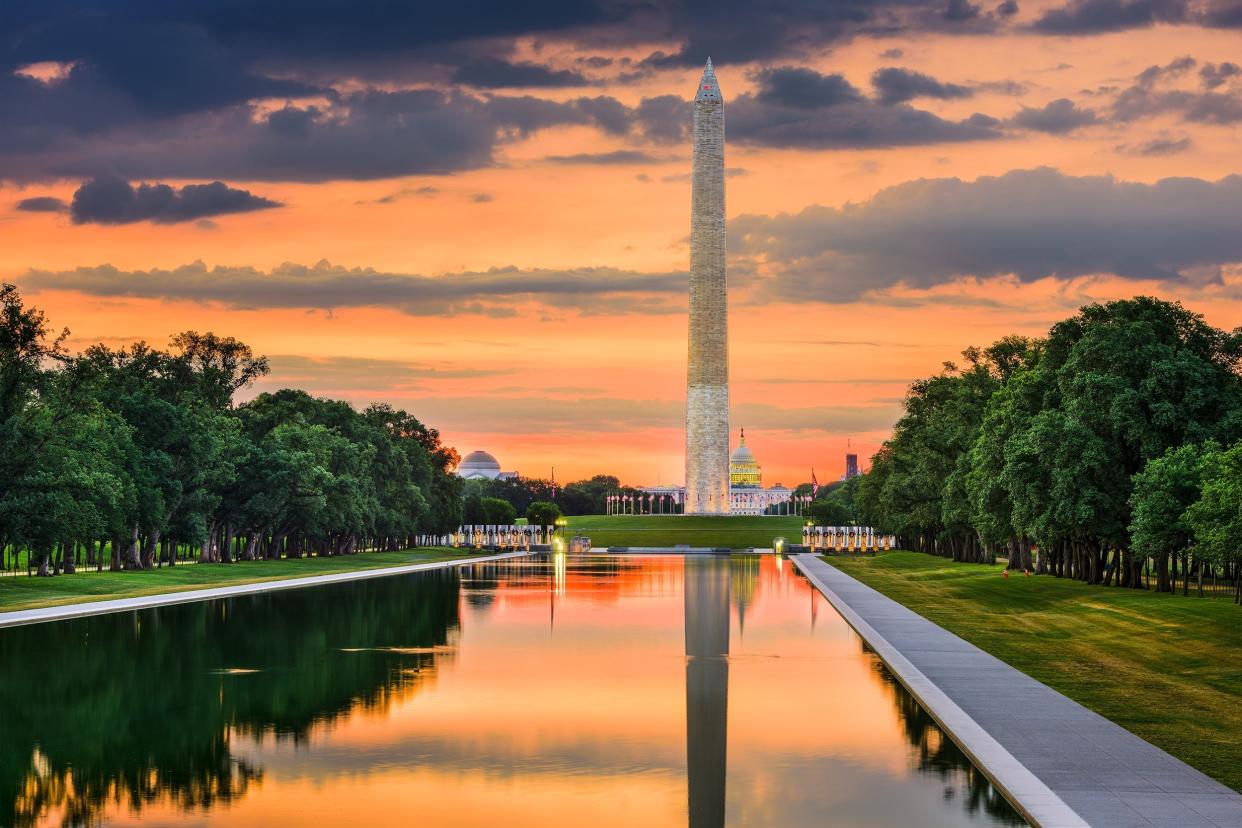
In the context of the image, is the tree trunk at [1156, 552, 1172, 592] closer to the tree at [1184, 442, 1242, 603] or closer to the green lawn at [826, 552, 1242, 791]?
the green lawn at [826, 552, 1242, 791]

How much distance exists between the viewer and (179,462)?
221 ft

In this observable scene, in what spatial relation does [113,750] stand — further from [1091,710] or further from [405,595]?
[405,595]

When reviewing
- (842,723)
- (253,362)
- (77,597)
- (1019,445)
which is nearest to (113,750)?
(842,723)

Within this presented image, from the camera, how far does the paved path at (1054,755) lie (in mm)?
12633

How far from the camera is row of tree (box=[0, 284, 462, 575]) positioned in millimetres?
48469

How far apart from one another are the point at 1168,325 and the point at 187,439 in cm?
4151

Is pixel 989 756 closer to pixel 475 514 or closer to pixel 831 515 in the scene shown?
pixel 475 514

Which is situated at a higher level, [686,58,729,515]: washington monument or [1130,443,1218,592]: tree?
[686,58,729,515]: washington monument

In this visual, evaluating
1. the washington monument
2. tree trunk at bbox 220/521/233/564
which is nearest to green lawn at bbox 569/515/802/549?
the washington monument

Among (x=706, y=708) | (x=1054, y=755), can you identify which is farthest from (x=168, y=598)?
(x=1054, y=755)

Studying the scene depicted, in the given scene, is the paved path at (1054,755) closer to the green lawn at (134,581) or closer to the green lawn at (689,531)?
the green lawn at (134,581)

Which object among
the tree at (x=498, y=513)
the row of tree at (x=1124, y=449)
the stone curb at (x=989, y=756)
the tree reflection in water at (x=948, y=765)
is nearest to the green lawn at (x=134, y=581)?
the stone curb at (x=989, y=756)

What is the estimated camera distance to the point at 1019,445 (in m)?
51.9

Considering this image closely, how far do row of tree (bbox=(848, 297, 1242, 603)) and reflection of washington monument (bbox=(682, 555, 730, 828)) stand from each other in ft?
39.7
